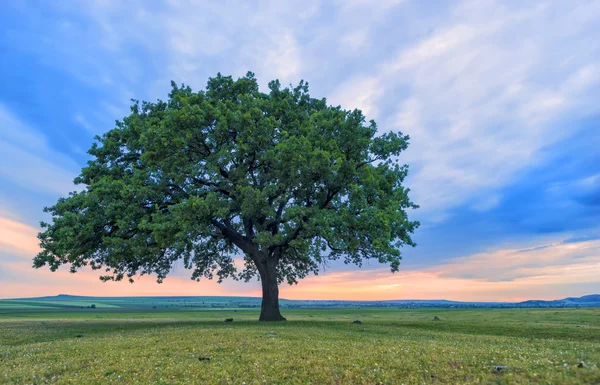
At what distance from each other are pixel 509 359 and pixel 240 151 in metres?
27.5

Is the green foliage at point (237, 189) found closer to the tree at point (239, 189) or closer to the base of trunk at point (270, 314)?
the tree at point (239, 189)

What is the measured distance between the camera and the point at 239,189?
33688mm

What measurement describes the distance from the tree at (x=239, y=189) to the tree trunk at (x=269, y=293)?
0.11 m

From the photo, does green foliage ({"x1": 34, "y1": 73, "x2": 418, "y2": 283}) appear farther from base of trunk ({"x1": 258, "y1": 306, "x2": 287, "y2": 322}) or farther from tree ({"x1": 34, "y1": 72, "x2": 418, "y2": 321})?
base of trunk ({"x1": 258, "y1": 306, "x2": 287, "y2": 322})

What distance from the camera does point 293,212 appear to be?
3114 cm

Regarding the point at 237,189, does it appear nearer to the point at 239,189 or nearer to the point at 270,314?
the point at 239,189

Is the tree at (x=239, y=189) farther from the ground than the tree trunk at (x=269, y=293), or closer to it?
farther from the ground

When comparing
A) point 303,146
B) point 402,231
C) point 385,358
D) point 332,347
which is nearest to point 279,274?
point 402,231

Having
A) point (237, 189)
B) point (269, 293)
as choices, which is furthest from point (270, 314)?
point (237, 189)

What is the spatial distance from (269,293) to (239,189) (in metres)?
12.6

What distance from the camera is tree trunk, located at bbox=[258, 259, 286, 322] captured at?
3803cm

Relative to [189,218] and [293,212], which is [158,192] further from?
[293,212]

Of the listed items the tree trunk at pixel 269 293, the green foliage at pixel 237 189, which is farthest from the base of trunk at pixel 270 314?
the green foliage at pixel 237 189

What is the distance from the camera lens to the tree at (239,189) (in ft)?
105
